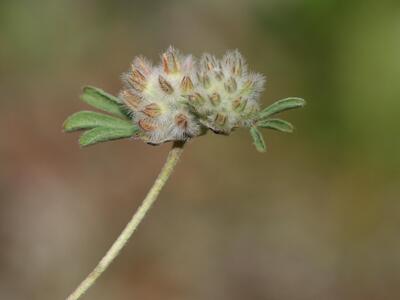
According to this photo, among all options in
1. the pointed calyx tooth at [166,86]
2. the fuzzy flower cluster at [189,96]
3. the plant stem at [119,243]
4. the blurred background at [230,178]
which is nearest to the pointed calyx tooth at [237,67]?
the fuzzy flower cluster at [189,96]

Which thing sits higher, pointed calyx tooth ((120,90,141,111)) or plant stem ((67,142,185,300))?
pointed calyx tooth ((120,90,141,111))

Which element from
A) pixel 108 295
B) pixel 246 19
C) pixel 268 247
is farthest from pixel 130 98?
pixel 246 19

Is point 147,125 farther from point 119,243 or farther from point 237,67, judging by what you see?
point 119,243

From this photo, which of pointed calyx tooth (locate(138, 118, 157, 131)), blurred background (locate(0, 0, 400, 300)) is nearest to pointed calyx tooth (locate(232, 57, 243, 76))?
pointed calyx tooth (locate(138, 118, 157, 131))

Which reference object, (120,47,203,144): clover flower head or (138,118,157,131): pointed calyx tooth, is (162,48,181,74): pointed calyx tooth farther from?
(138,118,157,131): pointed calyx tooth

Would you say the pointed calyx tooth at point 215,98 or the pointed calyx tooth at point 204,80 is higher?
the pointed calyx tooth at point 204,80

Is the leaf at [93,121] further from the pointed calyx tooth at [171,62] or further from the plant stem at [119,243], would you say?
the plant stem at [119,243]

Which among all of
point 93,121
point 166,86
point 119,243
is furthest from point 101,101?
point 119,243
